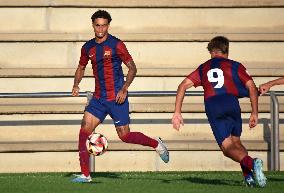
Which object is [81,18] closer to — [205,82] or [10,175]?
[10,175]

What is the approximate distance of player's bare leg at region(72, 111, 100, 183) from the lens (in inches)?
Answer: 452

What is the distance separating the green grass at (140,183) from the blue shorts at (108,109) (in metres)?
0.72

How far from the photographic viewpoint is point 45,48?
617 inches

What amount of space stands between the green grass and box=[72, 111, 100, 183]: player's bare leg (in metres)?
0.13

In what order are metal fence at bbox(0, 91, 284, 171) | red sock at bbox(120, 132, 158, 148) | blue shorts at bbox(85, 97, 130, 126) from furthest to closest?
metal fence at bbox(0, 91, 284, 171), red sock at bbox(120, 132, 158, 148), blue shorts at bbox(85, 97, 130, 126)

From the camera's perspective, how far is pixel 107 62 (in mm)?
11820

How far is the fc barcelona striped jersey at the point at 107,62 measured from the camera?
464 inches

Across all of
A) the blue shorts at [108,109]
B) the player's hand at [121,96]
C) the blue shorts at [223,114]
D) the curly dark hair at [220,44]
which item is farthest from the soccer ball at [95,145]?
the curly dark hair at [220,44]

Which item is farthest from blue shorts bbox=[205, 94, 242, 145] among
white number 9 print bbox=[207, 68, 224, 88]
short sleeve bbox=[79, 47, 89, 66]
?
short sleeve bbox=[79, 47, 89, 66]

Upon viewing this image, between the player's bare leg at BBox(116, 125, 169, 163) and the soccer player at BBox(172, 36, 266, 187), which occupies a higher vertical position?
the soccer player at BBox(172, 36, 266, 187)

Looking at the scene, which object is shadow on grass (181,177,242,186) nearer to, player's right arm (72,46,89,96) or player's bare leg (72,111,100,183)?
player's bare leg (72,111,100,183)

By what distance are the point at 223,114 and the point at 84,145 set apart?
1.90 metres

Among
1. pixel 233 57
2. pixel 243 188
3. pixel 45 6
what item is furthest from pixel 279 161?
pixel 45 6

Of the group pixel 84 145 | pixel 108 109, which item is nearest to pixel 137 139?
pixel 108 109
